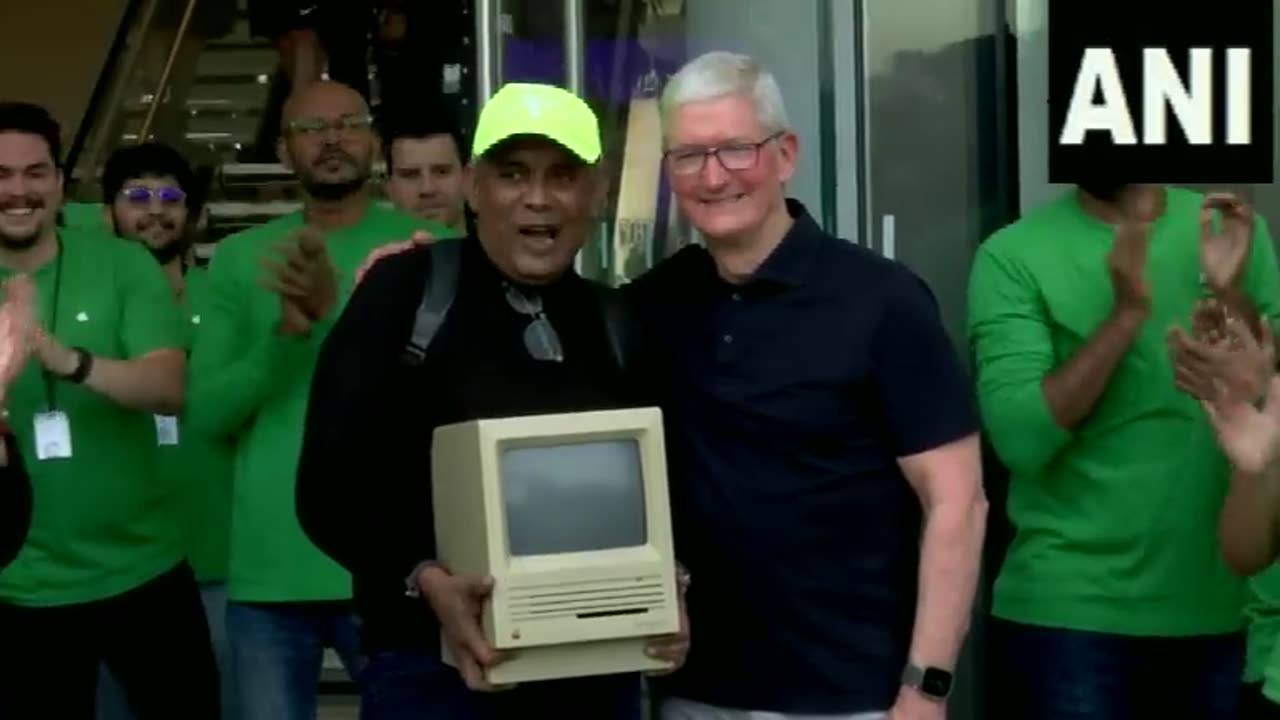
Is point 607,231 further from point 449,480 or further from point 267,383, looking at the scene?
point 449,480

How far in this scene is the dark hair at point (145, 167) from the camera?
5977 mm

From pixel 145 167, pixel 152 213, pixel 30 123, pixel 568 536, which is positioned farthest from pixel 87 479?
pixel 568 536

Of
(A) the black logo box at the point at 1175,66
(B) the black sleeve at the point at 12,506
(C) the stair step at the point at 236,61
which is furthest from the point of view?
(C) the stair step at the point at 236,61

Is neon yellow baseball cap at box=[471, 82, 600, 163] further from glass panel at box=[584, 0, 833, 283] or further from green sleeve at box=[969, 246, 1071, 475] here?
glass panel at box=[584, 0, 833, 283]

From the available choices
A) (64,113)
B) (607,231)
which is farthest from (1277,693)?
(64,113)

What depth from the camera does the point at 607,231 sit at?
5367 millimetres

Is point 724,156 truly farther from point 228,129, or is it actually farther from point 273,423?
point 228,129

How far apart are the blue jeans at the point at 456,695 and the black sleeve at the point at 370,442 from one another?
→ 14 cm

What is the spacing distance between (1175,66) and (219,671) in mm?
2476

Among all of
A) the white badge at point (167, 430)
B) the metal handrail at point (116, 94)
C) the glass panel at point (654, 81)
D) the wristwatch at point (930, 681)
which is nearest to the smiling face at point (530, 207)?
the wristwatch at point (930, 681)

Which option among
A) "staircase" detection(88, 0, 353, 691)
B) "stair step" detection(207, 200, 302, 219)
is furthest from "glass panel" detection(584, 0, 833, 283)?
"stair step" detection(207, 200, 302, 219)

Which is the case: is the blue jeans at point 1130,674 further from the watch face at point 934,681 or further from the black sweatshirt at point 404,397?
the black sweatshirt at point 404,397

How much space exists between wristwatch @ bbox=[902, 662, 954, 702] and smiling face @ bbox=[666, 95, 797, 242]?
2.17 ft

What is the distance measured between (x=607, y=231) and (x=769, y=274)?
2213 mm
